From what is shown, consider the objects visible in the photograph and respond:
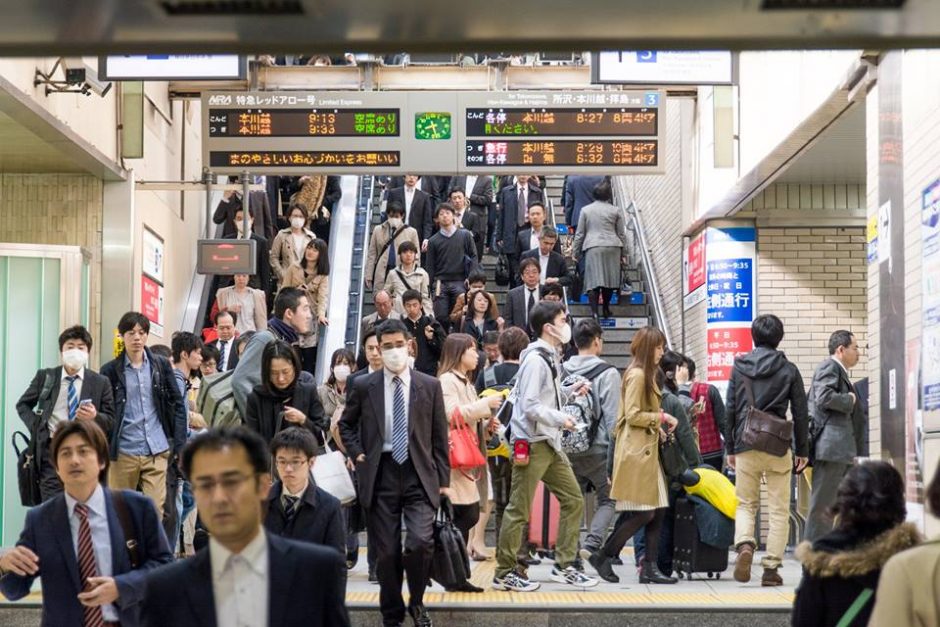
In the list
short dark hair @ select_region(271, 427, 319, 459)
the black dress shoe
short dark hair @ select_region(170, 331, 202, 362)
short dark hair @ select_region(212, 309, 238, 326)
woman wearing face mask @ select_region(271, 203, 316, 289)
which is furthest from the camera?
woman wearing face mask @ select_region(271, 203, 316, 289)

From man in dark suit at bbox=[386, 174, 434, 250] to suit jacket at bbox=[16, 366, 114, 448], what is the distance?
8850mm

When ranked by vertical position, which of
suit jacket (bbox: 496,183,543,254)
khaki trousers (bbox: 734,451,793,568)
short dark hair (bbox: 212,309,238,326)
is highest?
suit jacket (bbox: 496,183,543,254)

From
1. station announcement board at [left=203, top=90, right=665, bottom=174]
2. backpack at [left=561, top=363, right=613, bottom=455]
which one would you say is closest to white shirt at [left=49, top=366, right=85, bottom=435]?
backpack at [left=561, top=363, right=613, bottom=455]

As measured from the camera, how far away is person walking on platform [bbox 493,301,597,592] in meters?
9.92

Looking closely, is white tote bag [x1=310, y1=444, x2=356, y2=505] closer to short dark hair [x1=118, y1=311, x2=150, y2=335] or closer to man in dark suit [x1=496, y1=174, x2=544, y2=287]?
short dark hair [x1=118, y1=311, x2=150, y2=335]

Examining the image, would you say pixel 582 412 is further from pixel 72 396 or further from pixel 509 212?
pixel 509 212

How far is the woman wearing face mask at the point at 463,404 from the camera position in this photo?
10.2m

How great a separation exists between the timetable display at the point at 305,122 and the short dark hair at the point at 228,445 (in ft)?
35.3

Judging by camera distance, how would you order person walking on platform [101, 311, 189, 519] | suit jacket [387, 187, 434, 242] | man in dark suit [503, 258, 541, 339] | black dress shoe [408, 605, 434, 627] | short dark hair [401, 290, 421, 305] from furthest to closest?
suit jacket [387, 187, 434, 242] < man in dark suit [503, 258, 541, 339] < short dark hair [401, 290, 421, 305] < person walking on platform [101, 311, 189, 519] < black dress shoe [408, 605, 434, 627]

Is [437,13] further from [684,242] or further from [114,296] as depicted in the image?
[684,242]

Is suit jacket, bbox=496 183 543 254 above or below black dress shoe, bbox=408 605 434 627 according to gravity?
above

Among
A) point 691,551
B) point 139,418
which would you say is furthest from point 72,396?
point 691,551

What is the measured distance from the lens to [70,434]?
5.48 metres

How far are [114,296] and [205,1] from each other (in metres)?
10.1
